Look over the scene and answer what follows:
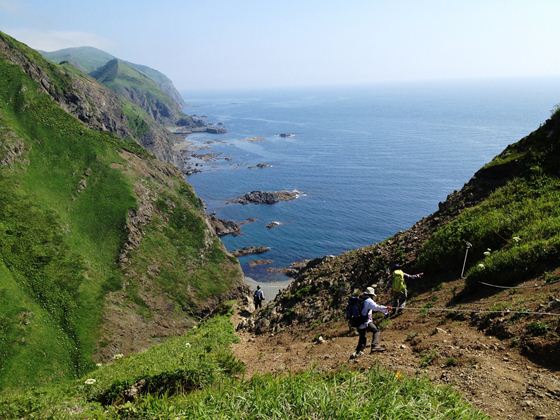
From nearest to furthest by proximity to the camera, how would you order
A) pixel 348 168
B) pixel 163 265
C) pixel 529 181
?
pixel 529 181 → pixel 163 265 → pixel 348 168

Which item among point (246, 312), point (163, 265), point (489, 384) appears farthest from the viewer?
point (163, 265)

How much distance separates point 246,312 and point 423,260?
65.1ft

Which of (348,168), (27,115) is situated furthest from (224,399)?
(348,168)

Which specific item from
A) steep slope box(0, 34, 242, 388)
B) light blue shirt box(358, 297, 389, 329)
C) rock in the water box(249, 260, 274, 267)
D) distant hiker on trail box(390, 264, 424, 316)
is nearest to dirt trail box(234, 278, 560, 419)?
distant hiker on trail box(390, 264, 424, 316)

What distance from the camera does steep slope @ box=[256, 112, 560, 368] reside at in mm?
17766

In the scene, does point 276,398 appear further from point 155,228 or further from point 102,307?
point 155,228

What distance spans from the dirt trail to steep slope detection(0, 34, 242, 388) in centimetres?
4239

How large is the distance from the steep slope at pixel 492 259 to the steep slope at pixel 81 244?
38.0 metres

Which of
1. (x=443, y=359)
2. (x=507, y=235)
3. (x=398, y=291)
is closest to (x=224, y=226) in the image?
(x=507, y=235)

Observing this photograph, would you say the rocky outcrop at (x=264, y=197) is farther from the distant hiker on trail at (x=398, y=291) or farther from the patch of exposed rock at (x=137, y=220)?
the distant hiker on trail at (x=398, y=291)

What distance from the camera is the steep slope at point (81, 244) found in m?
56.8

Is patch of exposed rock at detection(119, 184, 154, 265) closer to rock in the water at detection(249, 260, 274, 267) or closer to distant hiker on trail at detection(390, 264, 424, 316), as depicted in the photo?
rock in the water at detection(249, 260, 274, 267)

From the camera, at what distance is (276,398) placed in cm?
1111

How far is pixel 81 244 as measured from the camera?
71.7m
